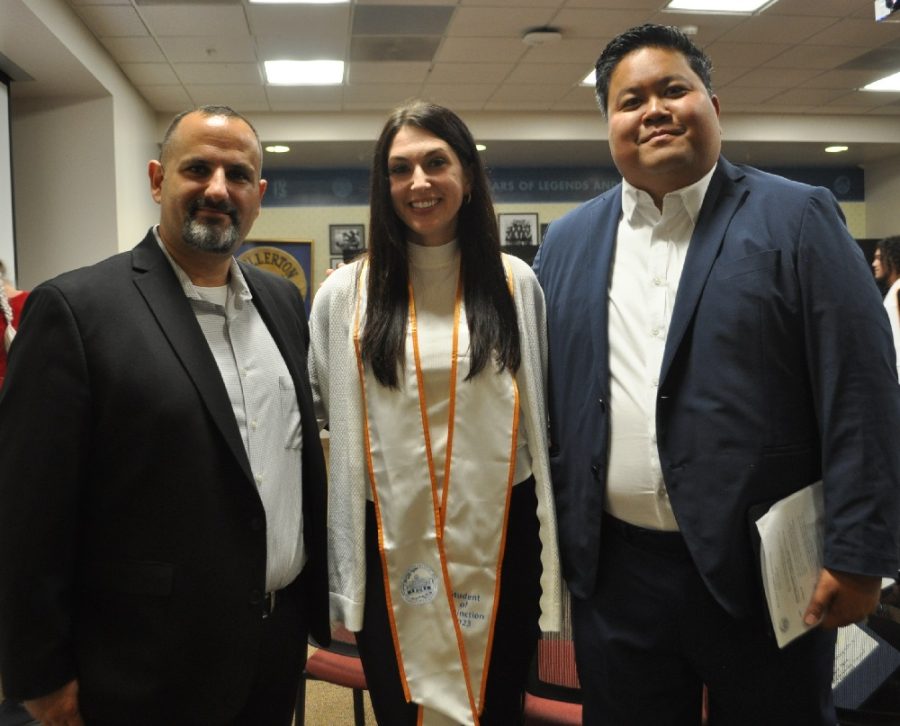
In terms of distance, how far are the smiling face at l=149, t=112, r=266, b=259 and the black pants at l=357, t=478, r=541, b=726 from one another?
2.17 feet

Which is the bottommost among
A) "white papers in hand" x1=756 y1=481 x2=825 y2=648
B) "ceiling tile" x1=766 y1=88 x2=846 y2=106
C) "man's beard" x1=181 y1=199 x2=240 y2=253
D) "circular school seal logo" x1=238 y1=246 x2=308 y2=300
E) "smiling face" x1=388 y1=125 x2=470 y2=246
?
"white papers in hand" x1=756 y1=481 x2=825 y2=648

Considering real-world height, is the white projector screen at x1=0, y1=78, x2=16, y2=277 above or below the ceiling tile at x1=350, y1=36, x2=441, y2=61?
below

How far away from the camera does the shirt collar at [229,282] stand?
1518 mm

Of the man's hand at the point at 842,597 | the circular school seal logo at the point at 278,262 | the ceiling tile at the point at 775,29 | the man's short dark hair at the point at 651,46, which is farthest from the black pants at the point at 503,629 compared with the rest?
the circular school seal logo at the point at 278,262

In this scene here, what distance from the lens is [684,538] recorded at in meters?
1.45

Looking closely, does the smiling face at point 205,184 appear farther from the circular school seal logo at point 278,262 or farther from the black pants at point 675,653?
the circular school seal logo at point 278,262

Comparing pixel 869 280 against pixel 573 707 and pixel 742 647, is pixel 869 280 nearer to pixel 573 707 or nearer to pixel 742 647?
pixel 742 647

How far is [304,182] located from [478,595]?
8970 mm

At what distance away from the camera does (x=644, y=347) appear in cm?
154

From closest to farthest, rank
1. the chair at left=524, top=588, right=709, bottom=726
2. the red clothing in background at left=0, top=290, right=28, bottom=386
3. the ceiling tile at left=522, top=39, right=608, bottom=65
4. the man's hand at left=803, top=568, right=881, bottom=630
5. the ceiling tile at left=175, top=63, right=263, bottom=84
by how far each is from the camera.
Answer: the man's hand at left=803, top=568, right=881, bottom=630, the chair at left=524, top=588, right=709, bottom=726, the red clothing in background at left=0, top=290, right=28, bottom=386, the ceiling tile at left=522, top=39, right=608, bottom=65, the ceiling tile at left=175, top=63, right=263, bottom=84

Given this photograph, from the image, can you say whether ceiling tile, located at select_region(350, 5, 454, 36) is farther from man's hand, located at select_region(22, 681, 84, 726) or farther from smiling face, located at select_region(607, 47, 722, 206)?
man's hand, located at select_region(22, 681, 84, 726)

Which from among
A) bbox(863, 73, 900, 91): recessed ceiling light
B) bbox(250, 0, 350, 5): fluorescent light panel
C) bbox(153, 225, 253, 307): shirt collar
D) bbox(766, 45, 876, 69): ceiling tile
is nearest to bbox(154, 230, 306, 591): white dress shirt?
bbox(153, 225, 253, 307): shirt collar

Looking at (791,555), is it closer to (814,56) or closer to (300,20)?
(300,20)

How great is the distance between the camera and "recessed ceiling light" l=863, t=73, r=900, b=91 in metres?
7.66
